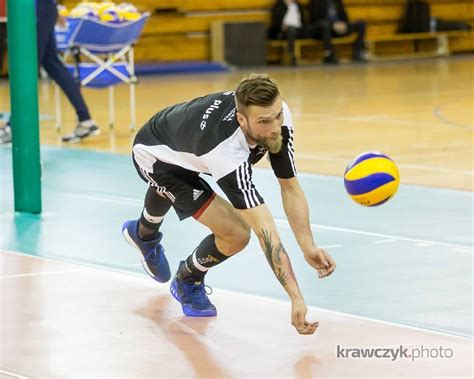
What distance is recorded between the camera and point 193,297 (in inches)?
225

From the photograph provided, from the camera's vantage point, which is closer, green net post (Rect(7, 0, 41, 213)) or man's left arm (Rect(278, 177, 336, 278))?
man's left arm (Rect(278, 177, 336, 278))

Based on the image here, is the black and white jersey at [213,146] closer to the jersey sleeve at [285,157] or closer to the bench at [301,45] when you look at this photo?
the jersey sleeve at [285,157]

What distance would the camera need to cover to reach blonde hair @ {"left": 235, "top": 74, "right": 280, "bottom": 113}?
4742 millimetres

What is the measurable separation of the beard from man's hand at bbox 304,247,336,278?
0.45 metres

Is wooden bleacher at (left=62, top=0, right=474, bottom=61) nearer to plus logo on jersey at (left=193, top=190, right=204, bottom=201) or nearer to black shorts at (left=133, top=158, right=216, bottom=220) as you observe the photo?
black shorts at (left=133, top=158, right=216, bottom=220)

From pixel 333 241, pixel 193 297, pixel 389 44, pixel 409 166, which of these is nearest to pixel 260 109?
pixel 193 297

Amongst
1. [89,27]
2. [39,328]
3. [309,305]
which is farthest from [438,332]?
[89,27]

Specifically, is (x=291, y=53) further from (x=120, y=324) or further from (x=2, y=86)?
(x=120, y=324)

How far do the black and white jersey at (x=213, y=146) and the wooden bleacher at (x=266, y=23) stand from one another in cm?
1593

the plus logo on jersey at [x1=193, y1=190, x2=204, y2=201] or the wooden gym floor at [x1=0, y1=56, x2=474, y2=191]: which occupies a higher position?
the plus logo on jersey at [x1=193, y1=190, x2=204, y2=201]

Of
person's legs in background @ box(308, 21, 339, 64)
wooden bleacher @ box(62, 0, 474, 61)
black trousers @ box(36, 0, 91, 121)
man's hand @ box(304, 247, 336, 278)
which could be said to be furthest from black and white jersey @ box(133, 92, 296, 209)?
person's legs in background @ box(308, 21, 339, 64)

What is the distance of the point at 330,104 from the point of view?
51.1 ft

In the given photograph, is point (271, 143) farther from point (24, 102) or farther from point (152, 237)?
point (24, 102)

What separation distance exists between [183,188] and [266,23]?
1876 centimetres
